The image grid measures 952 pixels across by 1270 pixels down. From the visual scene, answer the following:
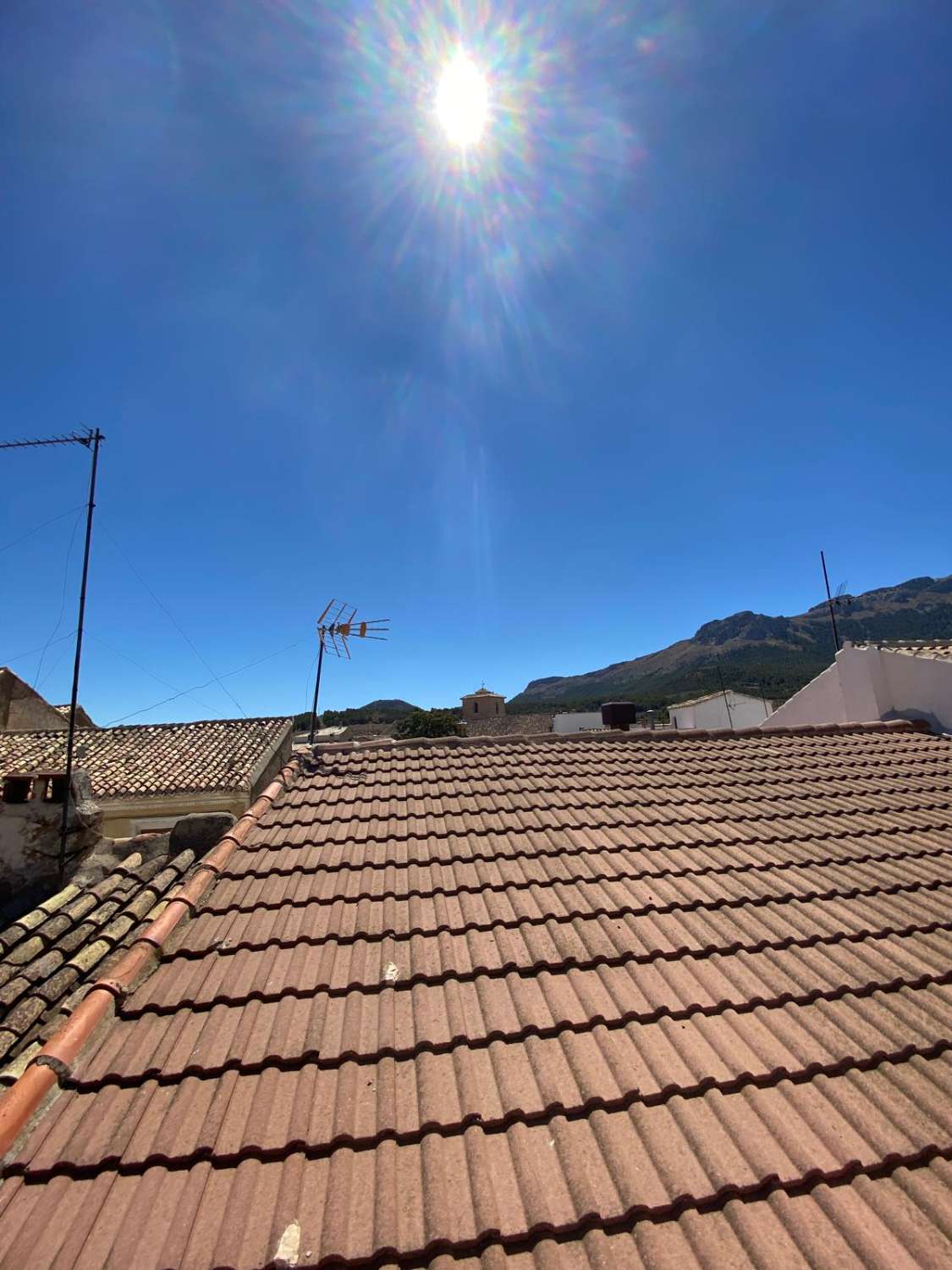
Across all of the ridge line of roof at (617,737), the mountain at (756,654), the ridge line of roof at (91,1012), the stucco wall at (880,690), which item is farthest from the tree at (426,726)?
the ridge line of roof at (91,1012)

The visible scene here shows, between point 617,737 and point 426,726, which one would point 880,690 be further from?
point 426,726

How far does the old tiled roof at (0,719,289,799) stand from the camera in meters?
18.8

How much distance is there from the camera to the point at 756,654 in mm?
86000

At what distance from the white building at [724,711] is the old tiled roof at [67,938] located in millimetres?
24266

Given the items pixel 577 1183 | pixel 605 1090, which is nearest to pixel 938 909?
pixel 605 1090

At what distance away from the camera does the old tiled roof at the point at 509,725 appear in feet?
147

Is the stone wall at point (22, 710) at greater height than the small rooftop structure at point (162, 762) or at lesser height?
greater

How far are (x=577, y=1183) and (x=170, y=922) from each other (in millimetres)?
2533

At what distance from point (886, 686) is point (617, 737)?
15.2 feet

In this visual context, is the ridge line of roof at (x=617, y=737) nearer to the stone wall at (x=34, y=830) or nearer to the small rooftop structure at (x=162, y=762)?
the stone wall at (x=34, y=830)

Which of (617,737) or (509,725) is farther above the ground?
(509,725)

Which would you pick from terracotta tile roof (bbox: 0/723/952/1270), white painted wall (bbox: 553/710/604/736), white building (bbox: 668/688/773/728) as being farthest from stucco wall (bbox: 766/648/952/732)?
white painted wall (bbox: 553/710/604/736)

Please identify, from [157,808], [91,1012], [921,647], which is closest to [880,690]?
[921,647]

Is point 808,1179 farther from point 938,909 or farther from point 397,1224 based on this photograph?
point 938,909
